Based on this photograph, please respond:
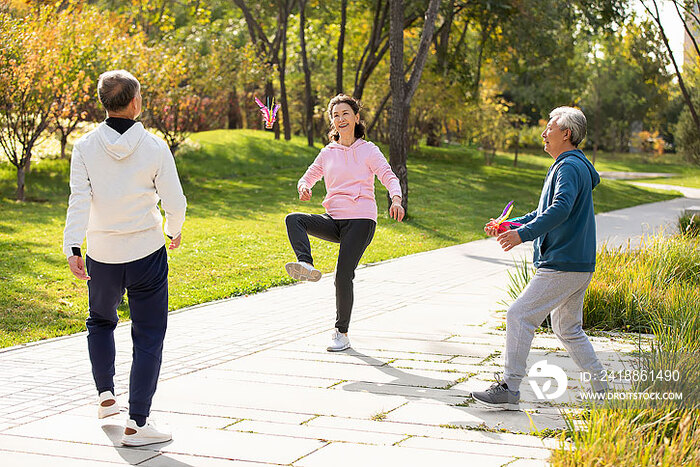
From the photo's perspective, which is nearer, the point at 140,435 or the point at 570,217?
the point at 140,435

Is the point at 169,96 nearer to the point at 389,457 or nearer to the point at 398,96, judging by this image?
the point at 398,96

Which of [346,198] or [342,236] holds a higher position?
[346,198]

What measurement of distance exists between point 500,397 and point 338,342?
1999mm

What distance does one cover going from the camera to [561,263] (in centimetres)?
509

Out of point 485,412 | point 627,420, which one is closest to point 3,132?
point 485,412

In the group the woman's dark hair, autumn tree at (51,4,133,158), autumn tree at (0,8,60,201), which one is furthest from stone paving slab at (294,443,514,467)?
autumn tree at (51,4,133,158)

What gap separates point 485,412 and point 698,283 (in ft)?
15.3

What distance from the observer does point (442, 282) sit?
35.2 ft

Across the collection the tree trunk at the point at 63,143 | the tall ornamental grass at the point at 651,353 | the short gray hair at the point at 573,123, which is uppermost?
the short gray hair at the point at 573,123

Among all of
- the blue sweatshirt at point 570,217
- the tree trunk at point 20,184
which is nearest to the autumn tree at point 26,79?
the tree trunk at point 20,184

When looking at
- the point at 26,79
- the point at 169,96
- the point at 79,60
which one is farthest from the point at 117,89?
the point at 169,96

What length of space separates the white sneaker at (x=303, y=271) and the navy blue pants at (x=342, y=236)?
0.88ft

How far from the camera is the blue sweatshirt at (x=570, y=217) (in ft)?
16.5

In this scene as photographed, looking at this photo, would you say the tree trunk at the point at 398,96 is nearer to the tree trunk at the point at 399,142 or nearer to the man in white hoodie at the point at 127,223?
the tree trunk at the point at 399,142
